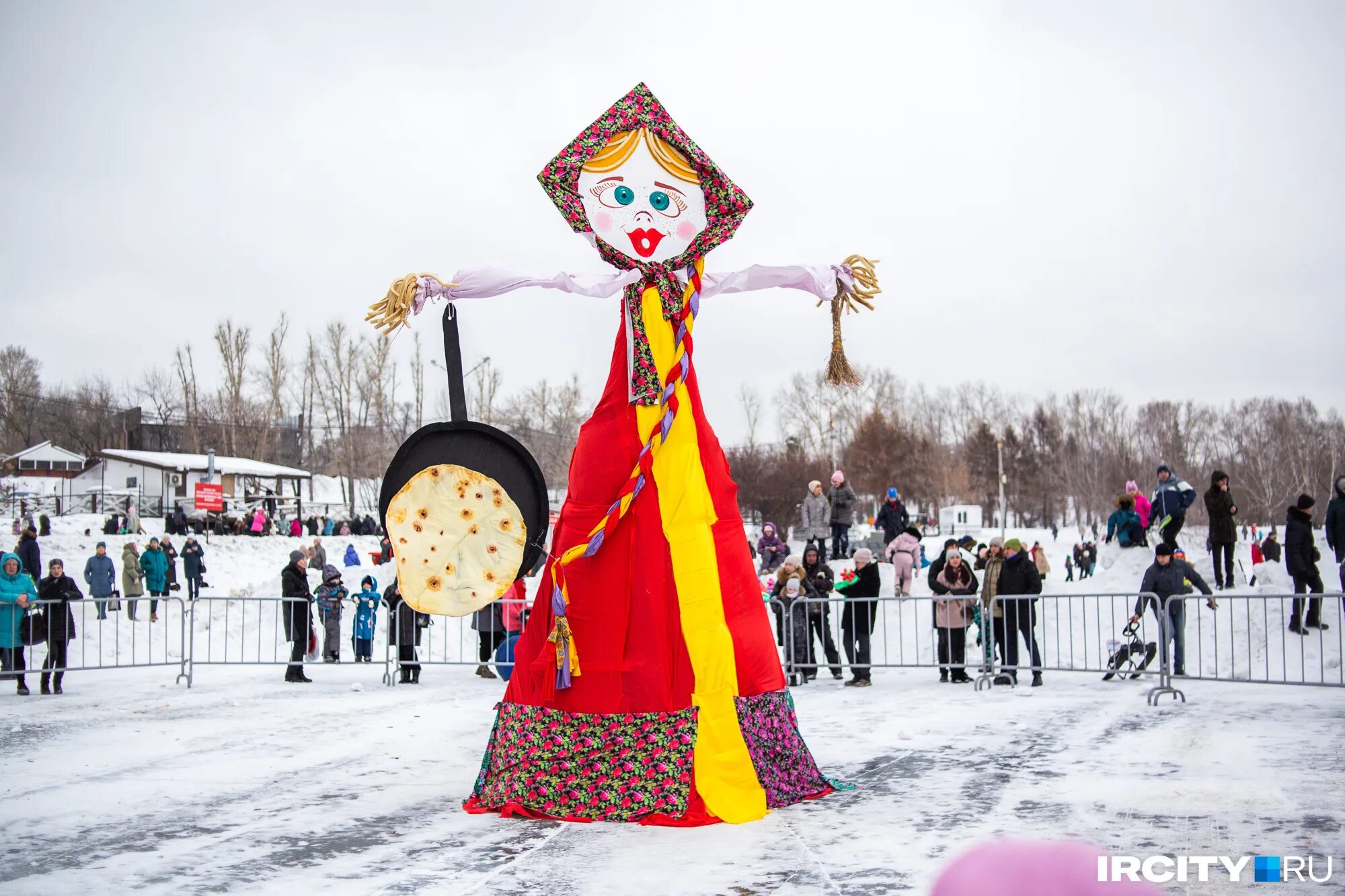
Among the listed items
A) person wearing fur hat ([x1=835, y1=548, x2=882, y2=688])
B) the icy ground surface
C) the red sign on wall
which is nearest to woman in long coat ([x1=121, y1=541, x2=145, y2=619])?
the icy ground surface

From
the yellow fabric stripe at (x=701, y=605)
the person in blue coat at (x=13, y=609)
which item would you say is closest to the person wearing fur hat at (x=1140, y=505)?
the yellow fabric stripe at (x=701, y=605)

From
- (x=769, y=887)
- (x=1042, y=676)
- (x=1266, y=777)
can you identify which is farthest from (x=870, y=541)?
(x=769, y=887)

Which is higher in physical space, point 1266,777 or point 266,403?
point 266,403

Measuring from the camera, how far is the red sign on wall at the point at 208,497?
111 ft

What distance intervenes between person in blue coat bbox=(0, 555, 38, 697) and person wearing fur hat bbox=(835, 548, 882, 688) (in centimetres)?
927

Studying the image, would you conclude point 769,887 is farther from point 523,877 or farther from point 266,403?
point 266,403

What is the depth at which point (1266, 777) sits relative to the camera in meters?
6.02

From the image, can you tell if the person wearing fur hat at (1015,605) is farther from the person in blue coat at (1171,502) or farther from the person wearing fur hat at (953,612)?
the person in blue coat at (1171,502)

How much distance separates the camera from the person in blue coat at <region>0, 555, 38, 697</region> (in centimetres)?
1191

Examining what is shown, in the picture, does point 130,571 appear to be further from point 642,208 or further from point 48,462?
point 48,462

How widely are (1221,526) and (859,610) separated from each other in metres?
6.15

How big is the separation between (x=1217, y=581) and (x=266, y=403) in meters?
51.3

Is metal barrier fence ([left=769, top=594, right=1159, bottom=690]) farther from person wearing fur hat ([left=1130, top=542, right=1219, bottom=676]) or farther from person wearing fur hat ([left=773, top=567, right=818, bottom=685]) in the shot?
person wearing fur hat ([left=1130, top=542, right=1219, bottom=676])

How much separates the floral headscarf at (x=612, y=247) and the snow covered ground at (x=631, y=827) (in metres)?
2.53
